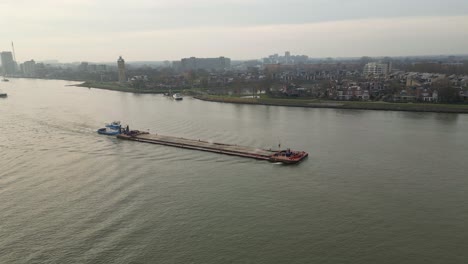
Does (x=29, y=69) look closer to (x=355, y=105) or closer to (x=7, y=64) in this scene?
(x=7, y=64)

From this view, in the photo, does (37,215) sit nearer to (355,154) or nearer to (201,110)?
(355,154)

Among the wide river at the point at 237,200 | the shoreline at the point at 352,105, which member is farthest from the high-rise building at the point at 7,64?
the wide river at the point at 237,200

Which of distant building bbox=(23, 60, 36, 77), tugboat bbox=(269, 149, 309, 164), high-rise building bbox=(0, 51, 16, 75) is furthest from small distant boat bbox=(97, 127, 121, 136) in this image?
high-rise building bbox=(0, 51, 16, 75)

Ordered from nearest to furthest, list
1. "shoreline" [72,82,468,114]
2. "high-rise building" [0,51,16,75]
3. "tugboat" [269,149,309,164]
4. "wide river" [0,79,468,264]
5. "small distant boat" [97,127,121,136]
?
"wide river" [0,79,468,264] < "tugboat" [269,149,309,164] < "small distant boat" [97,127,121,136] < "shoreline" [72,82,468,114] < "high-rise building" [0,51,16,75]

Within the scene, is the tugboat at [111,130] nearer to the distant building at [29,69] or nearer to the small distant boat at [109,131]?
the small distant boat at [109,131]

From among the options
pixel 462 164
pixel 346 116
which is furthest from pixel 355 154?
pixel 346 116

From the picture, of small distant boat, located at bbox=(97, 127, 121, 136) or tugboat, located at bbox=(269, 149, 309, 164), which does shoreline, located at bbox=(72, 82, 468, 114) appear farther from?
small distant boat, located at bbox=(97, 127, 121, 136)

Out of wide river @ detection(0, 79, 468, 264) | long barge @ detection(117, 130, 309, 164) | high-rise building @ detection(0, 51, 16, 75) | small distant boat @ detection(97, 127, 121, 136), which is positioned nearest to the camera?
wide river @ detection(0, 79, 468, 264)

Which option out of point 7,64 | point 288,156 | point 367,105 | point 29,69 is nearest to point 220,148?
point 288,156
